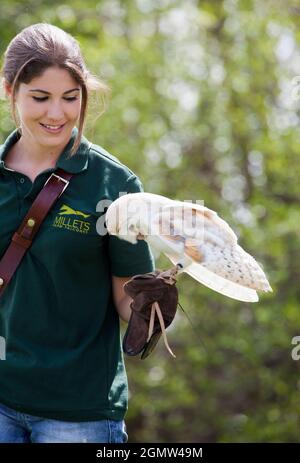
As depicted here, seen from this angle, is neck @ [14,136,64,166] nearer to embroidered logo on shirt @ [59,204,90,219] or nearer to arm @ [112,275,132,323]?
embroidered logo on shirt @ [59,204,90,219]

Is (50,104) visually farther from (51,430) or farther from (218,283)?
(51,430)

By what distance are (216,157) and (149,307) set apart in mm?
5430

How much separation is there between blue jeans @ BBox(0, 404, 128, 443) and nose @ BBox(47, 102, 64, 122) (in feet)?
3.44

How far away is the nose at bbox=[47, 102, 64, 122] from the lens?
138 inches

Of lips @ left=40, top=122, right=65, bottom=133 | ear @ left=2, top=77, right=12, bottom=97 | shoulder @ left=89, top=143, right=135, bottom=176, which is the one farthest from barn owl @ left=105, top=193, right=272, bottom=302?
ear @ left=2, top=77, right=12, bottom=97

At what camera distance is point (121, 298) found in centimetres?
363

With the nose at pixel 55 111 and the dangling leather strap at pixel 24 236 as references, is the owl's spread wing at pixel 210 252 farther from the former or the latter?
the nose at pixel 55 111

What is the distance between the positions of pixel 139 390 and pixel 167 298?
209 inches

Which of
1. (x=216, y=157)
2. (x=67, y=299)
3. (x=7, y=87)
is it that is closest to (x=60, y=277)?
(x=67, y=299)

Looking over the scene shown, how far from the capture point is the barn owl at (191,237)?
10.9ft

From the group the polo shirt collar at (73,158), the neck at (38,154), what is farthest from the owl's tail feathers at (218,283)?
the neck at (38,154)

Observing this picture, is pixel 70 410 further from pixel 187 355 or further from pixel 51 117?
pixel 187 355

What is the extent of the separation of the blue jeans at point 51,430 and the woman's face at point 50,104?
994mm
